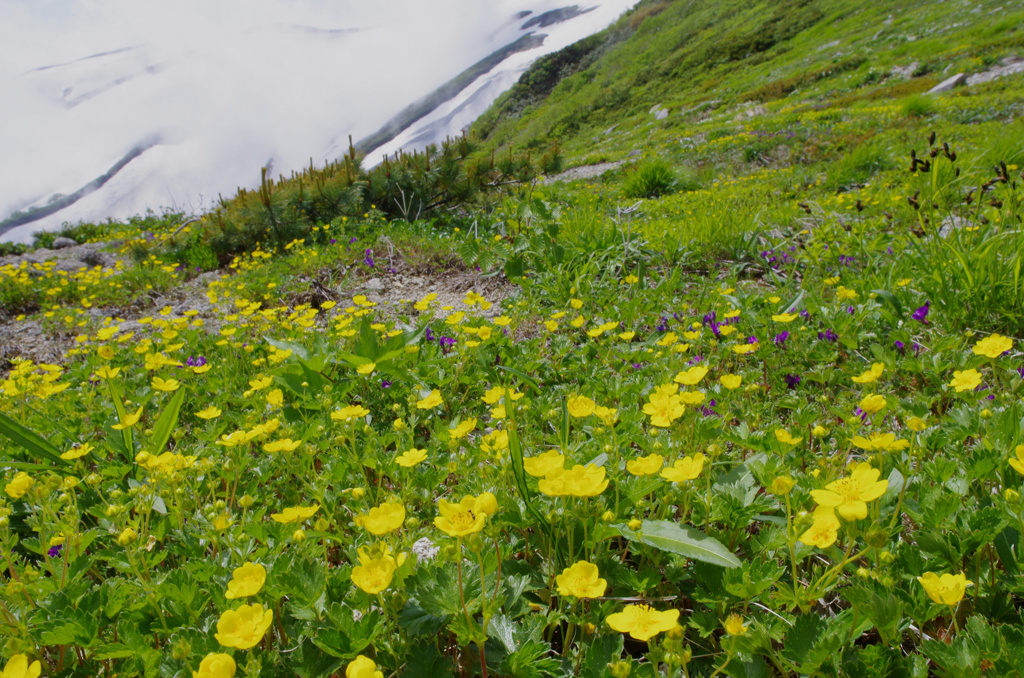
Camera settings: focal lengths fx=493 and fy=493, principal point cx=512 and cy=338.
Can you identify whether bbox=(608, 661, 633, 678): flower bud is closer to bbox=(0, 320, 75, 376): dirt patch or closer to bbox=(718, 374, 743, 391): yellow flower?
bbox=(718, 374, 743, 391): yellow flower

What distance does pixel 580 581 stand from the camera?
3.54 feet

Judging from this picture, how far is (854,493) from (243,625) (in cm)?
133

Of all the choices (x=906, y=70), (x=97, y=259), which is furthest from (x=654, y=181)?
(x=906, y=70)

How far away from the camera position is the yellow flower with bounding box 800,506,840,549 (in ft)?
3.44

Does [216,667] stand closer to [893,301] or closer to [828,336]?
[828,336]

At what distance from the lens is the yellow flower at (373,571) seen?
102 cm

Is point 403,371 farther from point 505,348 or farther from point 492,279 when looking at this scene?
point 492,279

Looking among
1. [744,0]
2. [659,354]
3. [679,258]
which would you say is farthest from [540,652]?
[744,0]

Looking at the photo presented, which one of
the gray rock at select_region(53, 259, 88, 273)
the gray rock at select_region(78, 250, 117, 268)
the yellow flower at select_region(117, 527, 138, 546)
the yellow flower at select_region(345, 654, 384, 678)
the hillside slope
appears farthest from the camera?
the hillside slope

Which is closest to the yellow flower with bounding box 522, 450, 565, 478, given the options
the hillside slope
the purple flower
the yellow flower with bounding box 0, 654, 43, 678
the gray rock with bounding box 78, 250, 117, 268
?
the yellow flower with bounding box 0, 654, 43, 678

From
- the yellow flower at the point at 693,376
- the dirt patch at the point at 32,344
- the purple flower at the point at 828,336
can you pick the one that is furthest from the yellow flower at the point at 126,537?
the dirt patch at the point at 32,344

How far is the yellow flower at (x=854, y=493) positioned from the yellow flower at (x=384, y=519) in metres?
0.86

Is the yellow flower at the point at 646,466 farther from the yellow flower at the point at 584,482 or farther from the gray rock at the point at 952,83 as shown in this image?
the gray rock at the point at 952,83

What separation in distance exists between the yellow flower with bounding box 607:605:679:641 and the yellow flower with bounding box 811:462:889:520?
0.38 metres
